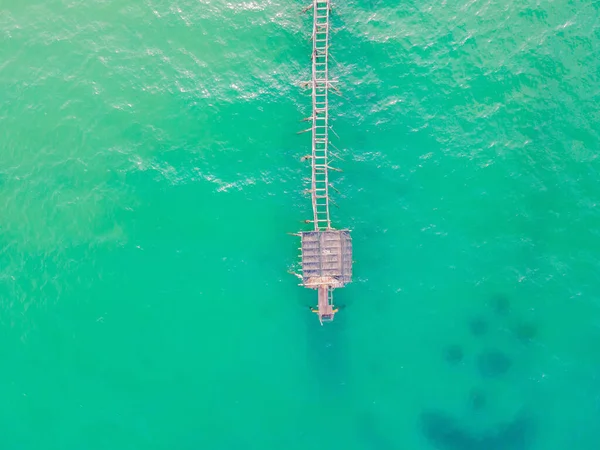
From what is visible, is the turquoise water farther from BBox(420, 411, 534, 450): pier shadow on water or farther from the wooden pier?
the wooden pier

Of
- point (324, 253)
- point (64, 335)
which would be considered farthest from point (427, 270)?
point (64, 335)

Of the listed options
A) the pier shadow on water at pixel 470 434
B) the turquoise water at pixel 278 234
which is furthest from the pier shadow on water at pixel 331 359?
the pier shadow on water at pixel 470 434

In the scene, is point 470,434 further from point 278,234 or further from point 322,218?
point 278,234

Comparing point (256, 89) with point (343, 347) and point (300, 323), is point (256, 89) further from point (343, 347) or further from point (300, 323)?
point (343, 347)

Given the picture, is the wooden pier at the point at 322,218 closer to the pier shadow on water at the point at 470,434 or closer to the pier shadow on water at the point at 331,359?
the pier shadow on water at the point at 331,359

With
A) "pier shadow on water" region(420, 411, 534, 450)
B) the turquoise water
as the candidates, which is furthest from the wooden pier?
"pier shadow on water" region(420, 411, 534, 450)
